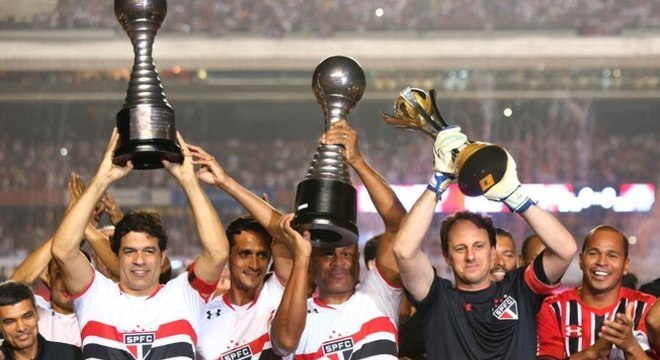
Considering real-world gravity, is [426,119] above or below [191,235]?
below

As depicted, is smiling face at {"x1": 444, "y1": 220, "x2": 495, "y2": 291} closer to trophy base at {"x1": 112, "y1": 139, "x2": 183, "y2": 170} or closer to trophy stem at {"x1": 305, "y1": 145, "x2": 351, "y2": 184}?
trophy stem at {"x1": 305, "y1": 145, "x2": 351, "y2": 184}

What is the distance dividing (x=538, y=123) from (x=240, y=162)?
5.29m

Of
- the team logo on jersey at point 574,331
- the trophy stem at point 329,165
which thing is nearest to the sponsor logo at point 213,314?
the trophy stem at point 329,165

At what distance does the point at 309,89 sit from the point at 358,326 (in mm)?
15661

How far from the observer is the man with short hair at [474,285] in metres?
3.67

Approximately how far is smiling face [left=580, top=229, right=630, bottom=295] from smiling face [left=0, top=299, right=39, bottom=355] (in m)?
2.06

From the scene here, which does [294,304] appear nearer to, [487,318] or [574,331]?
[487,318]

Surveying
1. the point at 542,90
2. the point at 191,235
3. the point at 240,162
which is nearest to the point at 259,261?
the point at 191,235

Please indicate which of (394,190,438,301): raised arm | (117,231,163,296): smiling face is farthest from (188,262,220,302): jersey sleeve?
(394,190,438,301): raised arm

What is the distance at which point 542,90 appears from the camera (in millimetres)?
19922

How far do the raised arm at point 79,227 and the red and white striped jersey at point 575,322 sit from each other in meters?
1.60

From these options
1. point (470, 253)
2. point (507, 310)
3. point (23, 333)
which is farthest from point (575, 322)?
point (23, 333)

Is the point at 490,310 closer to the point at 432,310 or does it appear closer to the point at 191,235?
the point at 432,310

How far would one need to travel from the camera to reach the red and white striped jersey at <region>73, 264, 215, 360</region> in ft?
12.4
